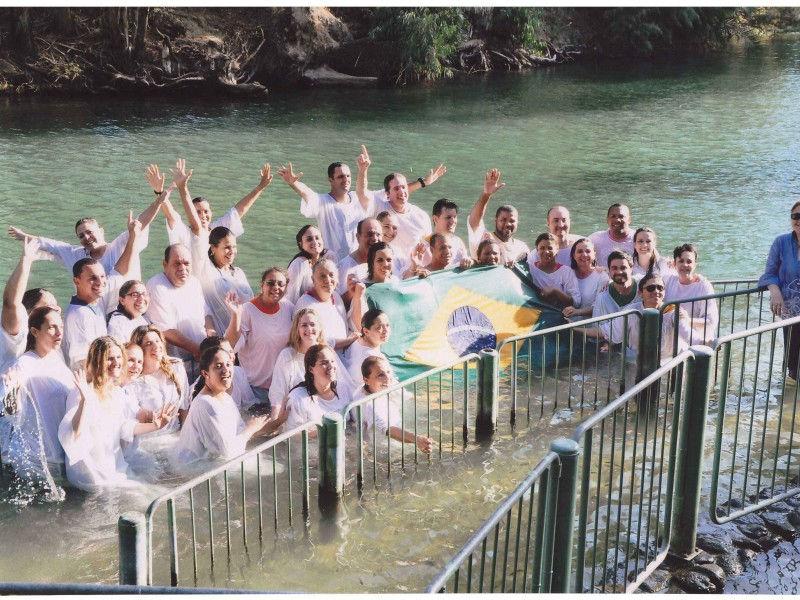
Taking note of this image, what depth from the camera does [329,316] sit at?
835 cm

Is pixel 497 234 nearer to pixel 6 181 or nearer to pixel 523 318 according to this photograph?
pixel 523 318

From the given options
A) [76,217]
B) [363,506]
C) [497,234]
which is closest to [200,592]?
[363,506]

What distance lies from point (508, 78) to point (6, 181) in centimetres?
2035

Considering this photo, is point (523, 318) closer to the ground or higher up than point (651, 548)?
higher up

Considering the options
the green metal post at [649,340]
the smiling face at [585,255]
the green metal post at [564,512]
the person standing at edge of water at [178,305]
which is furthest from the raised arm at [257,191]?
the green metal post at [564,512]

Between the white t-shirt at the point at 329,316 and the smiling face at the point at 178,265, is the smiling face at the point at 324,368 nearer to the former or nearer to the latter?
the white t-shirt at the point at 329,316

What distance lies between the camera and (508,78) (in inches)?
1384

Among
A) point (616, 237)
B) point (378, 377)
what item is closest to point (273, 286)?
point (378, 377)

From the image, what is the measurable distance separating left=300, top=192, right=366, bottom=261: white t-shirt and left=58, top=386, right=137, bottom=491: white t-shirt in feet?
12.2

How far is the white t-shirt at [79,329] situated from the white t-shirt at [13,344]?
0.65 metres

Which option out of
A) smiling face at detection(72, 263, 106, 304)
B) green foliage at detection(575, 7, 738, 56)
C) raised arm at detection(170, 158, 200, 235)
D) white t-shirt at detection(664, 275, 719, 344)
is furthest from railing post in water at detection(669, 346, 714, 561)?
green foliage at detection(575, 7, 738, 56)

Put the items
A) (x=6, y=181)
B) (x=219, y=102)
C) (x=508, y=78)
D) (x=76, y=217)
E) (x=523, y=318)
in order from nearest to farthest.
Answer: (x=523, y=318) → (x=76, y=217) → (x=6, y=181) → (x=219, y=102) → (x=508, y=78)

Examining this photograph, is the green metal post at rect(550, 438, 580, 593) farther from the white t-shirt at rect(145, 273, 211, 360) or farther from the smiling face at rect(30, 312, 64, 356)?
the white t-shirt at rect(145, 273, 211, 360)

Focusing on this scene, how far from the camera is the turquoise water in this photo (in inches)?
653
